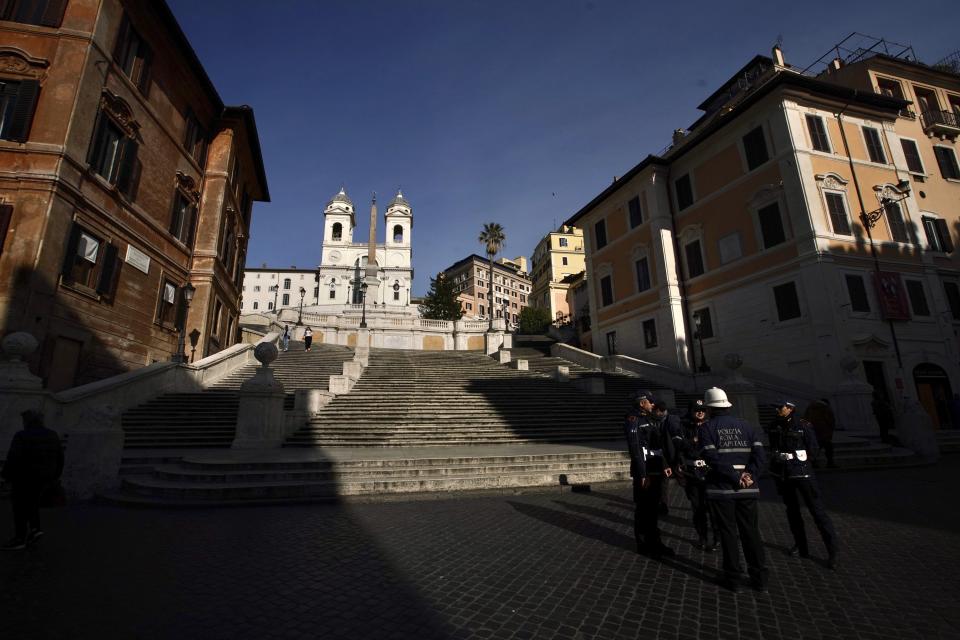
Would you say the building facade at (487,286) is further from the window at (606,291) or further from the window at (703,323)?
the window at (703,323)

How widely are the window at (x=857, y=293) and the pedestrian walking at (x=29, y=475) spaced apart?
78.4 ft

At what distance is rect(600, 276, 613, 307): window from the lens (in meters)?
29.0

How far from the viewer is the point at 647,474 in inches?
203

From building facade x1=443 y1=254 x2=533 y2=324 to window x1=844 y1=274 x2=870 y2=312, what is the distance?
75801 mm

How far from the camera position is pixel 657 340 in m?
24.4

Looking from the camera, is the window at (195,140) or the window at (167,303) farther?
the window at (195,140)

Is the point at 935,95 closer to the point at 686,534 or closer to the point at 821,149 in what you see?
the point at 821,149

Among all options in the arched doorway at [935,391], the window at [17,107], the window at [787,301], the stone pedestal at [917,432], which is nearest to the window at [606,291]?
the window at [787,301]

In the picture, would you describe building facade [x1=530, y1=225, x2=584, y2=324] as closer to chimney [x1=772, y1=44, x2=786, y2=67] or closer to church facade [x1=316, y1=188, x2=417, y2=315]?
church facade [x1=316, y1=188, x2=417, y2=315]

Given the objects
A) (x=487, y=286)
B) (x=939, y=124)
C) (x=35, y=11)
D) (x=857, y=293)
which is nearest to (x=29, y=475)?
(x=35, y=11)

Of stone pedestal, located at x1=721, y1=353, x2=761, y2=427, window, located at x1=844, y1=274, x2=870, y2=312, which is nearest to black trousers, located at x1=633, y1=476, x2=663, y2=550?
stone pedestal, located at x1=721, y1=353, x2=761, y2=427

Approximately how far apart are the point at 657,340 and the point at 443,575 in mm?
22709

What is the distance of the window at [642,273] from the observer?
25.8m

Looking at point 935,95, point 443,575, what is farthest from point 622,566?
point 935,95
